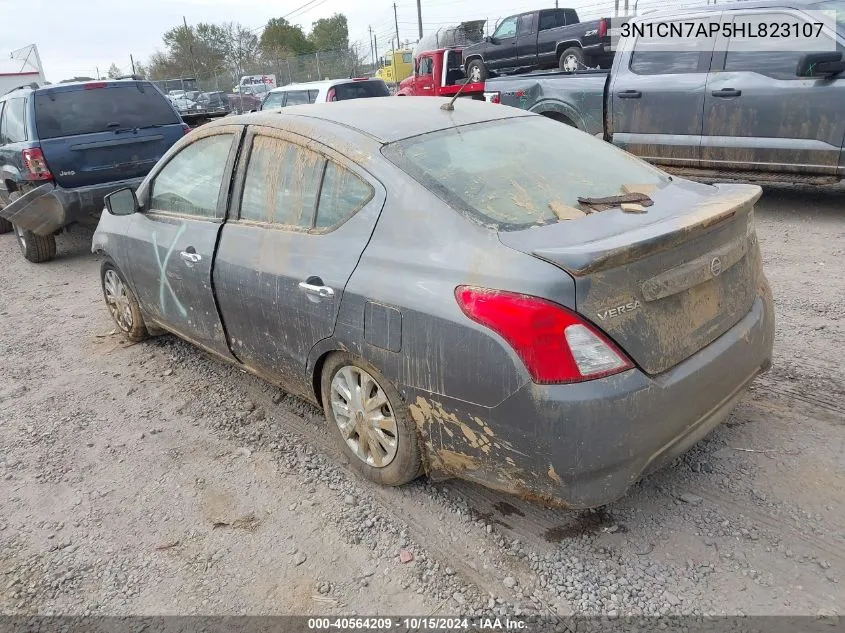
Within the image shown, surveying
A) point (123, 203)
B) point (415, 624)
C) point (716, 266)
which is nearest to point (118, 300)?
point (123, 203)

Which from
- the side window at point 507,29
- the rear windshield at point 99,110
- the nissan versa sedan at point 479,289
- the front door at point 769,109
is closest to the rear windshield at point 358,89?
the rear windshield at point 99,110

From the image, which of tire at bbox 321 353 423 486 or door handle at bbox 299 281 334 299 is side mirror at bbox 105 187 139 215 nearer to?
door handle at bbox 299 281 334 299

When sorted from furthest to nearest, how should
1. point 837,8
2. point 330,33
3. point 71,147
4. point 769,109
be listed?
point 330,33
point 71,147
point 769,109
point 837,8

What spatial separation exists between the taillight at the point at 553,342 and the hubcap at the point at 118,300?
3458 mm

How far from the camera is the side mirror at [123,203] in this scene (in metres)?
4.09

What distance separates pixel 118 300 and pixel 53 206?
2.68 m

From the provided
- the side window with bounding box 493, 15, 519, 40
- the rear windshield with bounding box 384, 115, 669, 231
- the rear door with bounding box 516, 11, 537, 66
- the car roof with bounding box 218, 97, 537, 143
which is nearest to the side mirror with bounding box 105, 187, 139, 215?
the car roof with bounding box 218, 97, 537, 143

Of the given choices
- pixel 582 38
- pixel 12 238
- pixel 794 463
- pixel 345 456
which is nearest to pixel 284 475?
pixel 345 456

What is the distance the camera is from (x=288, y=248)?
9.69 feet

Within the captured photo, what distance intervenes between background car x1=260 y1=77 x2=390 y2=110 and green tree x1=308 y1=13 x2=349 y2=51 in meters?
58.9

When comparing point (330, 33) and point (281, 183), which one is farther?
point (330, 33)

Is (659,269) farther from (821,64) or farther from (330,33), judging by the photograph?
(330,33)

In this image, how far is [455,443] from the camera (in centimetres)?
242

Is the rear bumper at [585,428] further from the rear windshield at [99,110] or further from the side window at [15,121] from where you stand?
the side window at [15,121]
